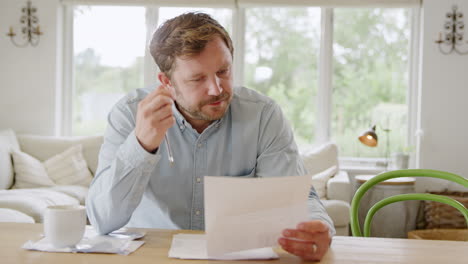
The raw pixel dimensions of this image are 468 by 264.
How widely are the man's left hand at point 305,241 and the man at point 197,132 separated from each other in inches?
10.5

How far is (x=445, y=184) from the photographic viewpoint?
4613 millimetres

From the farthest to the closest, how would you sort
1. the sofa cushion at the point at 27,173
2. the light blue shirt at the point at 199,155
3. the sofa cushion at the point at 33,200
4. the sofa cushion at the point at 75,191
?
the sofa cushion at the point at 27,173 < the sofa cushion at the point at 75,191 < the sofa cushion at the point at 33,200 < the light blue shirt at the point at 199,155

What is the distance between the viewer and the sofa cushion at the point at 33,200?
3258mm

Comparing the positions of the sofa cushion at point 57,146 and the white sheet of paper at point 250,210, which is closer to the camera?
the white sheet of paper at point 250,210

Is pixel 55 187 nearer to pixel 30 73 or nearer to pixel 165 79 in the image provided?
pixel 30 73

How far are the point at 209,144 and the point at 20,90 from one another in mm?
3909

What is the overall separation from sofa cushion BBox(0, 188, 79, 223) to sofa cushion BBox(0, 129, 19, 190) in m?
0.36

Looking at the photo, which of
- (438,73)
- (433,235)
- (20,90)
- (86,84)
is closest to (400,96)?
(438,73)

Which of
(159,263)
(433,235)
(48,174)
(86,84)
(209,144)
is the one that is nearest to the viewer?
(159,263)

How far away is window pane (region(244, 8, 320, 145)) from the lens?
4.97 meters

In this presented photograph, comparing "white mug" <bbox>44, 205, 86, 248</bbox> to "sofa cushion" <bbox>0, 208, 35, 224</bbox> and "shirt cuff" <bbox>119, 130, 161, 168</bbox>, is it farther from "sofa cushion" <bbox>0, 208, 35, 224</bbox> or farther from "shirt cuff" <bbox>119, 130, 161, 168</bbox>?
"sofa cushion" <bbox>0, 208, 35, 224</bbox>

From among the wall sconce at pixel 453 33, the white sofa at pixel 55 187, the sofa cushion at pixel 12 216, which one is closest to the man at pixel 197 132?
the sofa cushion at pixel 12 216

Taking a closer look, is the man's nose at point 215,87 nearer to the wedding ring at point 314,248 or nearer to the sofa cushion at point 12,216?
A: the wedding ring at point 314,248

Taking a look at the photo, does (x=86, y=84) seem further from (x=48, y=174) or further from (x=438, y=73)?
(x=438, y=73)
